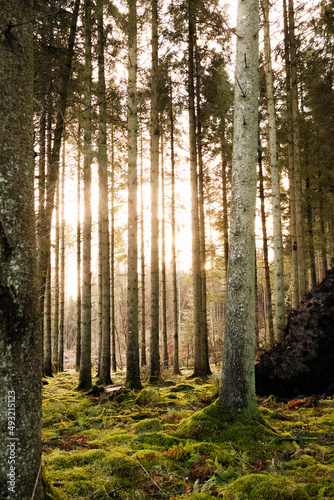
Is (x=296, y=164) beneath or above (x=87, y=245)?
above

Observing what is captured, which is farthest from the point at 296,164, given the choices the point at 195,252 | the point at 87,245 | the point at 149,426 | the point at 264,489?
the point at 264,489

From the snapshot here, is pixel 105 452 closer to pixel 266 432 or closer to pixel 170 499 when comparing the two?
pixel 170 499

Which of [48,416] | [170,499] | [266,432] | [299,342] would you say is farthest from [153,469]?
[299,342]

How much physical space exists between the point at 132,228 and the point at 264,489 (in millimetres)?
6774

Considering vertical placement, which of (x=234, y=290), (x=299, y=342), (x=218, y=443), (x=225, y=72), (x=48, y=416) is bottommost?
(x=48, y=416)

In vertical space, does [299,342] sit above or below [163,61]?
below

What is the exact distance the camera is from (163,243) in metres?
15.0

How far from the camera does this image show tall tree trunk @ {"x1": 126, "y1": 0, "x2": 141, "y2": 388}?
8195 millimetres

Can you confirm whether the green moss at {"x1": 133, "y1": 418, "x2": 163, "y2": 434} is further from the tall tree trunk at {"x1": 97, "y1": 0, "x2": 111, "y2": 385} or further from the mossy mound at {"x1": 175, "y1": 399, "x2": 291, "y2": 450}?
the tall tree trunk at {"x1": 97, "y1": 0, "x2": 111, "y2": 385}

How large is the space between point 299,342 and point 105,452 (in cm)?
514

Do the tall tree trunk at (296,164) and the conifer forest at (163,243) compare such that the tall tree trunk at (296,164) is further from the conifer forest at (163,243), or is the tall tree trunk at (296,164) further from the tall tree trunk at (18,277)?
the tall tree trunk at (18,277)

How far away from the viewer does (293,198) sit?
11.8m

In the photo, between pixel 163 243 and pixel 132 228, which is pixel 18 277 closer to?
pixel 132 228

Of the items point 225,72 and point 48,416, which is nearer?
point 48,416
